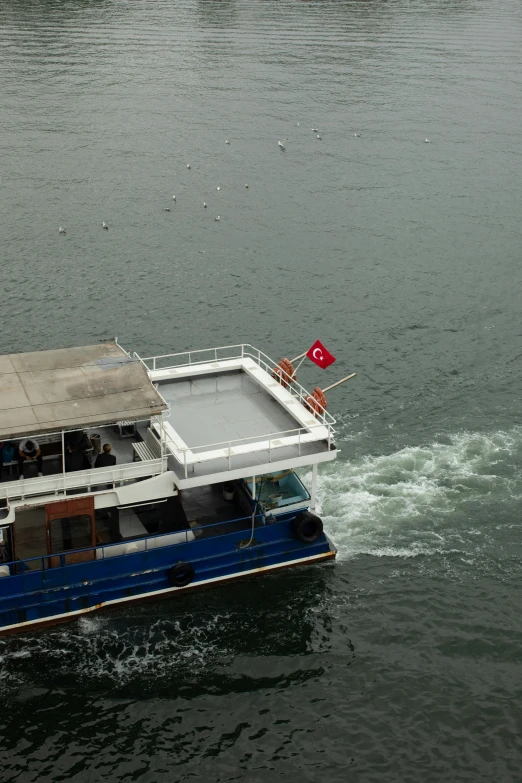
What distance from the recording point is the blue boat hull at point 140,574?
33.2m

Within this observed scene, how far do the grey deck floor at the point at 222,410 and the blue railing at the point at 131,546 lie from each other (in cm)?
321

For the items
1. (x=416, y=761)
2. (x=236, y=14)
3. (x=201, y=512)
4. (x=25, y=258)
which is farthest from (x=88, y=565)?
(x=236, y=14)

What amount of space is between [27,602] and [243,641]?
25.2 feet

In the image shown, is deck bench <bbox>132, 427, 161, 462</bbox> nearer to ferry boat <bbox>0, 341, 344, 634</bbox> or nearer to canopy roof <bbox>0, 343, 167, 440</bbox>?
ferry boat <bbox>0, 341, 344, 634</bbox>

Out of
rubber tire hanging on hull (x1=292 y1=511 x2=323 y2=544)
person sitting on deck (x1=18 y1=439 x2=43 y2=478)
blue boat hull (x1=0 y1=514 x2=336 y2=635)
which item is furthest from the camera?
rubber tire hanging on hull (x1=292 y1=511 x2=323 y2=544)

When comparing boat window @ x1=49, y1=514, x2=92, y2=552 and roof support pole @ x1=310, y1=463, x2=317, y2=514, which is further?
roof support pole @ x1=310, y1=463, x2=317, y2=514

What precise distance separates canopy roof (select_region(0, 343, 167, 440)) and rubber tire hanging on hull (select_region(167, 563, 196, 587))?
597cm

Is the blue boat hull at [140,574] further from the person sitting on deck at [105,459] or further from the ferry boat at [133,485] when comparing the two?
the person sitting on deck at [105,459]

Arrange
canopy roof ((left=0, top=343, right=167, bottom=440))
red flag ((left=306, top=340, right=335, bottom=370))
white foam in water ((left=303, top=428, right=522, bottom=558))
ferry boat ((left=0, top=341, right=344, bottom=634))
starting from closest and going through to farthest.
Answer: canopy roof ((left=0, top=343, right=167, bottom=440))
ferry boat ((left=0, top=341, right=344, bottom=634))
red flag ((left=306, top=340, right=335, bottom=370))
white foam in water ((left=303, top=428, right=522, bottom=558))

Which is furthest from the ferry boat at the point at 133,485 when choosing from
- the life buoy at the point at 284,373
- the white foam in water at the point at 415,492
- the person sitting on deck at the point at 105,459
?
the white foam in water at the point at 415,492

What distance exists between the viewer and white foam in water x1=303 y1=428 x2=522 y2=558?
38781 millimetres

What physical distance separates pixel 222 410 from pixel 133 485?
5.84 meters

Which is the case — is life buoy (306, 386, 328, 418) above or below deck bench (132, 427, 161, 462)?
above

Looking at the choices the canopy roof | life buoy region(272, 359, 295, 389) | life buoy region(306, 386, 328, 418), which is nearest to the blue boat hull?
life buoy region(306, 386, 328, 418)
